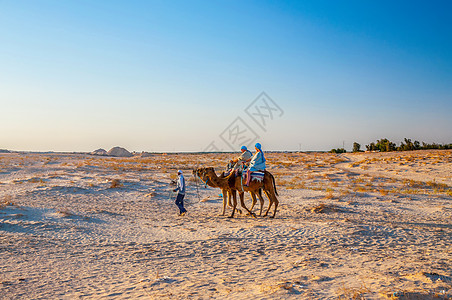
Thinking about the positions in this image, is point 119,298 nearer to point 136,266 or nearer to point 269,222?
point 136,266

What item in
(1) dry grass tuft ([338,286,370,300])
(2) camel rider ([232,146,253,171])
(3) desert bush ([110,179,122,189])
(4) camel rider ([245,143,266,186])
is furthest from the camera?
(3) desert bush ([110,179,122,189])

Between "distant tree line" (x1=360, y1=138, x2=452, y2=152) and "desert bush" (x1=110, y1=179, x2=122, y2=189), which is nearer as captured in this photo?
"desert bush" (x1=110, y1=179, x2=122, y2=189)

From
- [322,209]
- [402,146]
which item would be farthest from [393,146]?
[322,209]

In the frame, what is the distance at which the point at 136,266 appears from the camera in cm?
827

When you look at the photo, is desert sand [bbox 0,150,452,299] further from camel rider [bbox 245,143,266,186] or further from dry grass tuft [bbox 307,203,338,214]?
camel rider [bbox 245,143,266,186]

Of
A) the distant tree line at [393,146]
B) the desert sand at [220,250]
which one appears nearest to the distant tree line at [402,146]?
the distant tree line at [393,146]

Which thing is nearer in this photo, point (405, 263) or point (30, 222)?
point (405, 263)

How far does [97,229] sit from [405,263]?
387 inches

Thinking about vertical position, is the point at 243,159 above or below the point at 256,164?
above

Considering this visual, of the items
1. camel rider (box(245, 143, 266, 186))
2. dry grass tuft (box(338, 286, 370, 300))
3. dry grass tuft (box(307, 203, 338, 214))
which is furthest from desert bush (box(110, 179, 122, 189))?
dry grass tuft (box(338, 286, 370, 300))

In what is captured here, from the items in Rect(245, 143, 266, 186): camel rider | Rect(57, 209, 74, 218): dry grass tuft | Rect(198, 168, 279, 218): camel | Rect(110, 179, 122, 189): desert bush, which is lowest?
Rect(57, 209, 74, 218): dry grass tuft

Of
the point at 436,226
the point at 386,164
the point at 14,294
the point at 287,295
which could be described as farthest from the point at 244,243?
the point at 386,164

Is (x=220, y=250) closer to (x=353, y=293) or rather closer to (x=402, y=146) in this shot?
(x=353, y=293)

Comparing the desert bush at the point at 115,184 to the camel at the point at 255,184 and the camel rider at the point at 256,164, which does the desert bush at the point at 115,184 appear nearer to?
the camel at the point at 255,184
